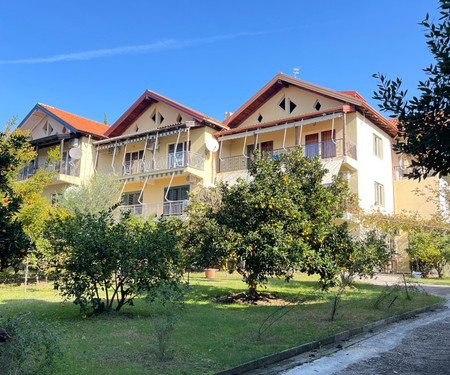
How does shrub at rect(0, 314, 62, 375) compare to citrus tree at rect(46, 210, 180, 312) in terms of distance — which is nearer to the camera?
shrub at rect(0, 314, 62, 375)

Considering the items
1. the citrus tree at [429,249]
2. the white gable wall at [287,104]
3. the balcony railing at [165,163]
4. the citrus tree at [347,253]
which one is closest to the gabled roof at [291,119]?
the white gable wall at [287,104]

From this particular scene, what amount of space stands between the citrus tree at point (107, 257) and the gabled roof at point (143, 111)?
18031 mm

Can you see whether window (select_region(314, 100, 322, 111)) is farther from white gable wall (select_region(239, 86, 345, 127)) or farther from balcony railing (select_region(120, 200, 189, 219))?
balcony railing (select_region(120, 200, 189, 219))

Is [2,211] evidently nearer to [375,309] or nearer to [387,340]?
[387,340]

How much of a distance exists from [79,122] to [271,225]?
977 inches

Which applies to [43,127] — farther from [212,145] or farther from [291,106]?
[291,106]

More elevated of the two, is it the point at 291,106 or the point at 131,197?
the point at 291,106

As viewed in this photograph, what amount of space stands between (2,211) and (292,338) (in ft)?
17.7

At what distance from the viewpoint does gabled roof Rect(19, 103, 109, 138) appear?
3014 cm

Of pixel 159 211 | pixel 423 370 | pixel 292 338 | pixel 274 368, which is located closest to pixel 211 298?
pixel 292 338

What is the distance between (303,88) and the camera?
25609 mm

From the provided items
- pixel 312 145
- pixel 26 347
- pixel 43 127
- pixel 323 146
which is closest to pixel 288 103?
pixel 312 145

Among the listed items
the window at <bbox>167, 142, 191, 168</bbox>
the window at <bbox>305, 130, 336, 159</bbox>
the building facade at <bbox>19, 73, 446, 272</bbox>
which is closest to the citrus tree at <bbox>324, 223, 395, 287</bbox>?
the building facade at <bbox>19, 73, 446, 272</bbox>

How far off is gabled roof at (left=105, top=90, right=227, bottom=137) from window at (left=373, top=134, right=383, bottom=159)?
31.5 ft
